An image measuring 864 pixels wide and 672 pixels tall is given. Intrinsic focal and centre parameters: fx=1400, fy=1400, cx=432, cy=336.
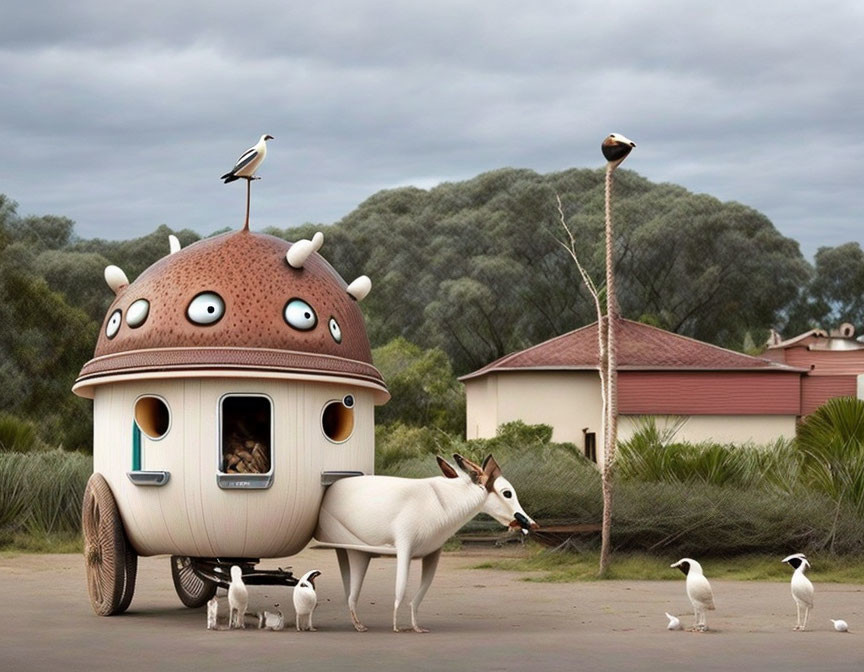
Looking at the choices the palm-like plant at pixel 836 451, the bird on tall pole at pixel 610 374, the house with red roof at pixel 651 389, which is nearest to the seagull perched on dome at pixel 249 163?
the bird on tall pole at pixel 610 374

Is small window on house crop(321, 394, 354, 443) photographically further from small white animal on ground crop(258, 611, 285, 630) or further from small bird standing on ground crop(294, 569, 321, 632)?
small white animal on ground crop(258, 611, 285, 630)

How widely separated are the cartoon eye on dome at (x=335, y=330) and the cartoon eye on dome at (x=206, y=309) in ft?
3.25

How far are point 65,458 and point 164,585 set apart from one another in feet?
21.8

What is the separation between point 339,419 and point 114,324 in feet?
7.35

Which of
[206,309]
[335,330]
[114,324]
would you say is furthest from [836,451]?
[114,324]

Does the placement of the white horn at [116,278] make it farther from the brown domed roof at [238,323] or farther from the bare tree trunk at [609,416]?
the bare tree trunk at [609,416]

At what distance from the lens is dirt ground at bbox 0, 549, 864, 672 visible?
988 cm

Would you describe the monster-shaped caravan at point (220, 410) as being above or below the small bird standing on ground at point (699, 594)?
above

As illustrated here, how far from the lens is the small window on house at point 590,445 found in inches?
1237

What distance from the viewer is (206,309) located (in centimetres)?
1223

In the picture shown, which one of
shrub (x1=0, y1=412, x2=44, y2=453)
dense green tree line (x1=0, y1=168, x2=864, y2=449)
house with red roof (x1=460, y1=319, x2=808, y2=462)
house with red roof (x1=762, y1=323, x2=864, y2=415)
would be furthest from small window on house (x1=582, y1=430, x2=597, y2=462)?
dense green tree line (x1=0, y1=168, x2=864, y2=449)

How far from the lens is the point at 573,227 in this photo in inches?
2542

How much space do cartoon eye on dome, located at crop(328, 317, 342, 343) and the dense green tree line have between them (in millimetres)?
45453

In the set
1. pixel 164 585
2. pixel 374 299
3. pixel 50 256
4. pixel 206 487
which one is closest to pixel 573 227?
pixel 374 299
